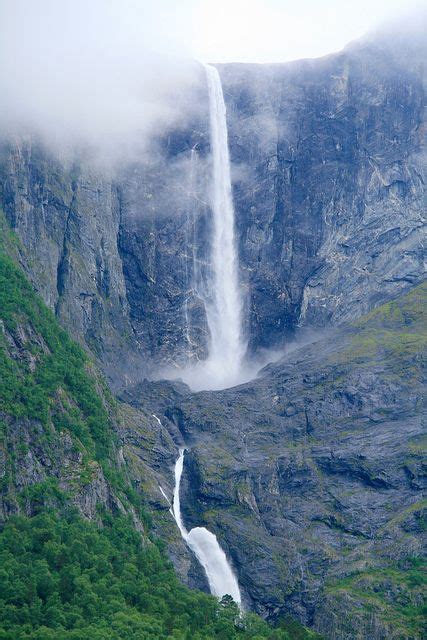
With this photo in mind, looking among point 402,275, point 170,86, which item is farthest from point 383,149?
point 170,86

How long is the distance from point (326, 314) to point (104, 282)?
26.3m

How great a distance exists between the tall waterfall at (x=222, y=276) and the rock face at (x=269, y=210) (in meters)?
1.11

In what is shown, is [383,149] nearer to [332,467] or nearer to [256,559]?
[332,467]

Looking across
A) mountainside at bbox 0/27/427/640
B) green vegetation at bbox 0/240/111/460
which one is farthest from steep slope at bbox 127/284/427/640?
green vegetation at bbox 0/240/111/460

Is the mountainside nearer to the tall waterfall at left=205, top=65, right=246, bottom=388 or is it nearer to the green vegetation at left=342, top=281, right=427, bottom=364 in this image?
the green vegetation at left=342, top=281, right=427, bottom=364

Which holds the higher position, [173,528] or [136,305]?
[136,305]

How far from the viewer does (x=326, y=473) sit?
12488 cm

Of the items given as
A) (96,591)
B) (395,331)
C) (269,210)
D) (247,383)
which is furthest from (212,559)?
(269,210)

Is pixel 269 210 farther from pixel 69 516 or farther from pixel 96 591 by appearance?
pixel 96 591

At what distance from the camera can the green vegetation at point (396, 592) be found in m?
107

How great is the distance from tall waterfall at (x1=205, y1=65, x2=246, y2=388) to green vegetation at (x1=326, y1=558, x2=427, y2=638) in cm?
3903

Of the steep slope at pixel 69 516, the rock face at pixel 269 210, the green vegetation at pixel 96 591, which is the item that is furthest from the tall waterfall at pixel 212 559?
the rock face at pixel 269 210

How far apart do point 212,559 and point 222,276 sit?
4641 centimetres

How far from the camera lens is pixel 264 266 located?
154250 mm
